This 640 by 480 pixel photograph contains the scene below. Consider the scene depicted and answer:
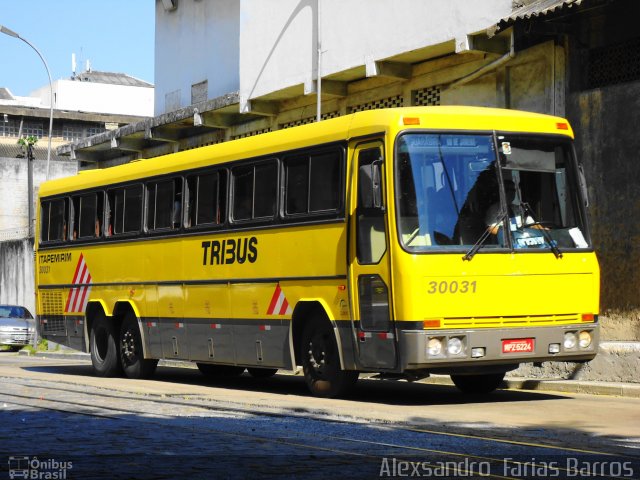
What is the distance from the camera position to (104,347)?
20.6m

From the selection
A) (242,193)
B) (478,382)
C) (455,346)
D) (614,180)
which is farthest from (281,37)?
(455,346)

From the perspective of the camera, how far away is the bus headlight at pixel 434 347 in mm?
13359

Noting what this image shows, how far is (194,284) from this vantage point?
17.7 meters

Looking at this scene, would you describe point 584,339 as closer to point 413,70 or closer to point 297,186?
point 297,186

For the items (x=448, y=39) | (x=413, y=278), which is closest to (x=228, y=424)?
(x=413, y=278)

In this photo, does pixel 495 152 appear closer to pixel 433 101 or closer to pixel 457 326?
pixel 457 326

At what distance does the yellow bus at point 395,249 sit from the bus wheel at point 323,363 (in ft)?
0.08

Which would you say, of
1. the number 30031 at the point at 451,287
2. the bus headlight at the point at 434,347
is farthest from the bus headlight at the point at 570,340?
the bus headlight at the point at 434,347

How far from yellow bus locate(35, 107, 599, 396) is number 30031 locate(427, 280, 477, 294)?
14mm

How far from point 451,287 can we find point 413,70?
1129 centimetres

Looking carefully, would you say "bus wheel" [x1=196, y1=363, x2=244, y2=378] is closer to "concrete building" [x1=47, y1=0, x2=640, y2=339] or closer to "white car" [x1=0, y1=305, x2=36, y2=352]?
"concrete building" [x1=47, y1=0, x2=640, y2=339]

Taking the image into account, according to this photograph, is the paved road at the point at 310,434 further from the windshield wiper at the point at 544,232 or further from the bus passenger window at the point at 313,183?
the bus passenger window at the point at 313,183

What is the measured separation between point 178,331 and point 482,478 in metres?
10.7

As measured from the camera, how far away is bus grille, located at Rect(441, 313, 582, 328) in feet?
44.4
